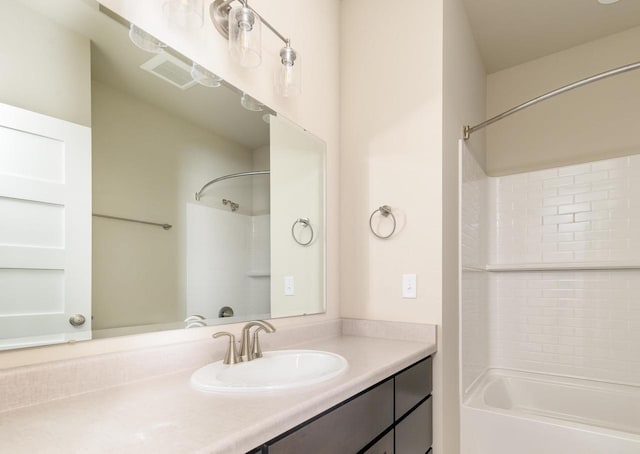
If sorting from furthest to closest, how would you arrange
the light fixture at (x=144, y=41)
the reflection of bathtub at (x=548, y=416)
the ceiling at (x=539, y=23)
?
the ceiling at (x=539, y=23)
the reflection of bathtub at (x=548, y=416)
the light fixture at (x=144, y=41)

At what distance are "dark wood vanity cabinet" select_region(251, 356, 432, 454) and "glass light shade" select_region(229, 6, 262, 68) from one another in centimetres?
123

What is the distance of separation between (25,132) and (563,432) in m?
2.37

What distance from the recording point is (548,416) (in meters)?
2.37

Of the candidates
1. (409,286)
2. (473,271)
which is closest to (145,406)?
(409,286)

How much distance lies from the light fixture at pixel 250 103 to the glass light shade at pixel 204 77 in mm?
130

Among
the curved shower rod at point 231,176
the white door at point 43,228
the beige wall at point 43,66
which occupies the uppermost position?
the beige wall at point 43,66

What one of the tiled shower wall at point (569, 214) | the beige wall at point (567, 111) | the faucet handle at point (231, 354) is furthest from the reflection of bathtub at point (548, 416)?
the beige wall at point (567, 111)

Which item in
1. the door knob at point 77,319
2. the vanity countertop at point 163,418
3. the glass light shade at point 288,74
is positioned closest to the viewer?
the vanity countertop at point 163,418

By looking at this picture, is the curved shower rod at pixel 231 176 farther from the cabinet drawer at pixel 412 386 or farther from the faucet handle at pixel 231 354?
the cabinet drawer at pixel 412 386

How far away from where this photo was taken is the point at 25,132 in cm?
86

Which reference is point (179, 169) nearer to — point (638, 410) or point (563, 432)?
point (563, 432)

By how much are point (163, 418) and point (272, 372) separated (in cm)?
57

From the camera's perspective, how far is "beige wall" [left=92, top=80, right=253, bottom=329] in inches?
39.8

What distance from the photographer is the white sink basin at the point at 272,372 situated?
1.00 metres
